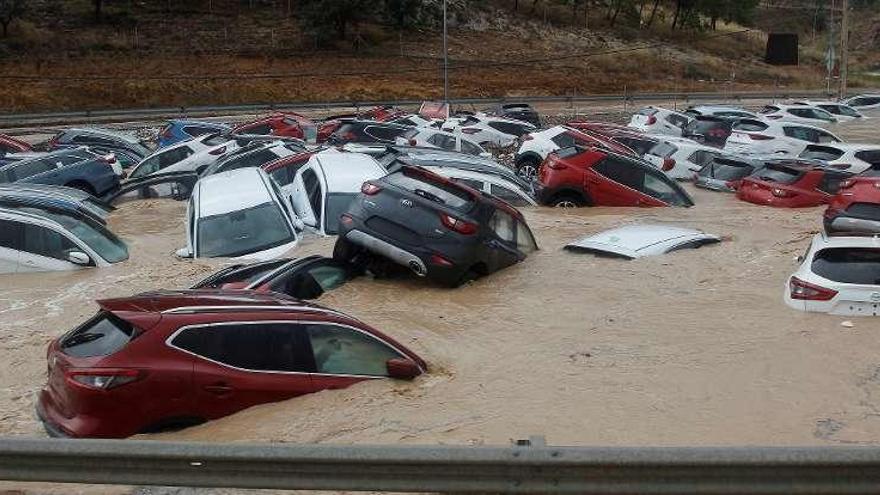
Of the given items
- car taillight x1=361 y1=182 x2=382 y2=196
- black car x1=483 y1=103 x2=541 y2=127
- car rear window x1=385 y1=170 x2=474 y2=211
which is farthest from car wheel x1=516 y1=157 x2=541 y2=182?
black car x1=483 y1=103 x2=541 y2=127

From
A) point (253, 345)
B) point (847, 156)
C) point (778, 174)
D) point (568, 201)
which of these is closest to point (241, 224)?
point (253, 345)

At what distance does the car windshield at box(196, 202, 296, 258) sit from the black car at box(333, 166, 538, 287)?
2102 mm

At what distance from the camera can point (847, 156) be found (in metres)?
22.5

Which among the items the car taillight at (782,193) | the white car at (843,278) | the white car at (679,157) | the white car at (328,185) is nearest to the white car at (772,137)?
the white car at (679,157)

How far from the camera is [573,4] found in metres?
82.7

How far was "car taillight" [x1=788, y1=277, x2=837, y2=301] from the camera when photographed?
9898mm

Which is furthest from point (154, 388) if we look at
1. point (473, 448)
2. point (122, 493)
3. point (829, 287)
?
point (829, 287)

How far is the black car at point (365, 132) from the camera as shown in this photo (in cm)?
2656

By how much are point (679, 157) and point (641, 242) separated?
11.7 m

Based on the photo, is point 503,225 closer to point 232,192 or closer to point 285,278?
point 285,278

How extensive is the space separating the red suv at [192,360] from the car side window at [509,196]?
939cm

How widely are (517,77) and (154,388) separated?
58354mm

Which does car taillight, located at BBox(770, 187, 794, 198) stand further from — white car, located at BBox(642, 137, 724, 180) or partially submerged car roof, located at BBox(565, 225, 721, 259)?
partially submerged car roof, located at BBox(565, 225, 721, 259)

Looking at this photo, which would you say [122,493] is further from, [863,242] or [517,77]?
[517,77]
